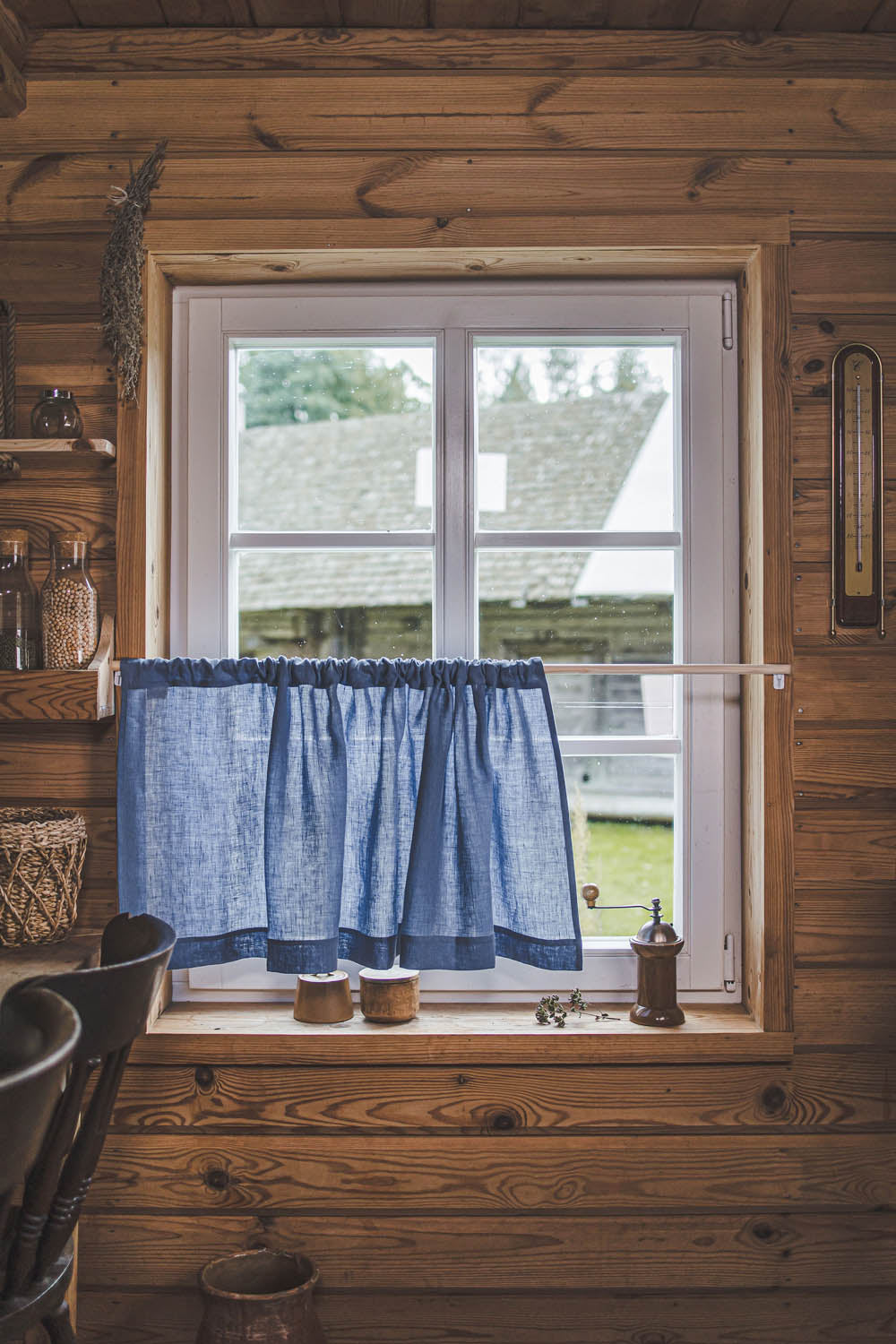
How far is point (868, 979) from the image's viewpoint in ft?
6.26

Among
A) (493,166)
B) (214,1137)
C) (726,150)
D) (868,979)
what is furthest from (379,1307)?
(726,150)

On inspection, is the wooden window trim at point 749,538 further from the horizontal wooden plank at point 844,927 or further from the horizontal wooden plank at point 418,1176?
the horizontal wooden plank at point 418,1176

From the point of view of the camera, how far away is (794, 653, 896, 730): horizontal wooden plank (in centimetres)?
192

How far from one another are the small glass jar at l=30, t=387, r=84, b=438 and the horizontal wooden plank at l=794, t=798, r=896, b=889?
1519 mm

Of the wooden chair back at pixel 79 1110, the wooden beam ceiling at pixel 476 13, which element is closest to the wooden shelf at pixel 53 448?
the wooden beam ceiling at pixel 476 13

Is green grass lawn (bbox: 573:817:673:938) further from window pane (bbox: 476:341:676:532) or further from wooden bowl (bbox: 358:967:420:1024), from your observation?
window pane (bbox: 476:341:676:532)

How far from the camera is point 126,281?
1.88 meters

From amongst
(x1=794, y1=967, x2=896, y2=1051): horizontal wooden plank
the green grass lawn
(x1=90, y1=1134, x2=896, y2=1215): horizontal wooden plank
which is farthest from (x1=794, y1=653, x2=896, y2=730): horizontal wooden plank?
(x1=90, y1=1134, x2=896, y2=1215): horizontal wooden plank

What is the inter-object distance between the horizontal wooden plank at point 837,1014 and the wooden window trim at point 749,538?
0.13ft

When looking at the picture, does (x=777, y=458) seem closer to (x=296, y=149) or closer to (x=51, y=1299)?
(x=296, y=149)

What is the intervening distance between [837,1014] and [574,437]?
4.02ft

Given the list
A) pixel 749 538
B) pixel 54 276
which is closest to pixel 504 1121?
pixel 749 538

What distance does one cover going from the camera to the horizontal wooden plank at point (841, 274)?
6.34 ft

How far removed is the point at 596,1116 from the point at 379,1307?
53 cm
